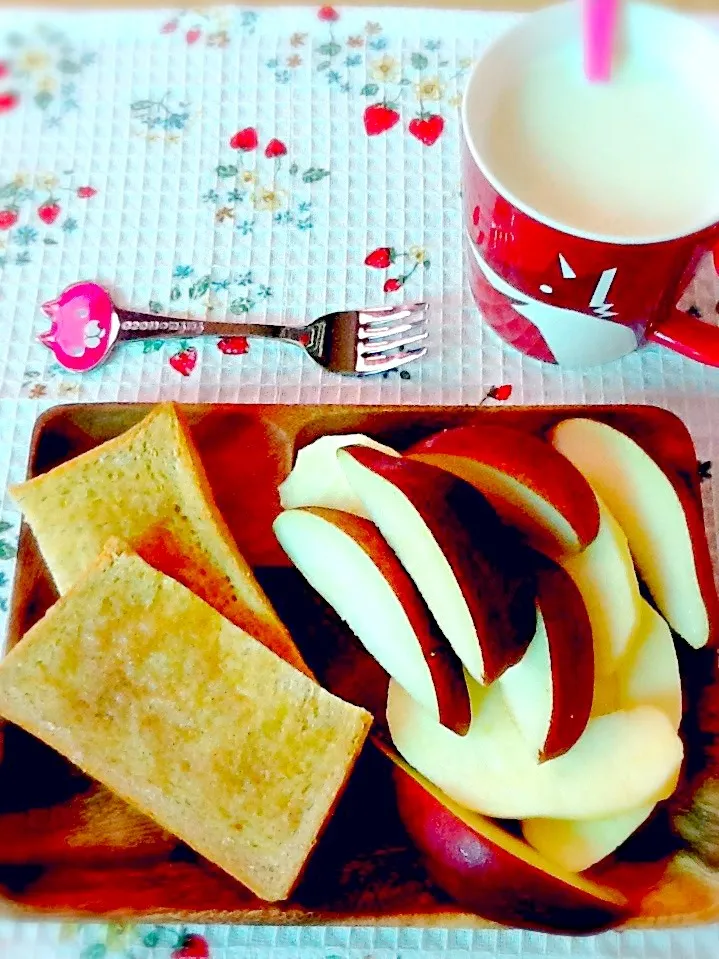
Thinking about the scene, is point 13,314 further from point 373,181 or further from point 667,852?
point 667,852

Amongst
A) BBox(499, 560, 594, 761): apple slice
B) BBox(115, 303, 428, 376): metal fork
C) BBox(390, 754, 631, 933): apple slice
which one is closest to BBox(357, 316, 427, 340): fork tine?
BBox(115, 303, 428, 376): metal fork

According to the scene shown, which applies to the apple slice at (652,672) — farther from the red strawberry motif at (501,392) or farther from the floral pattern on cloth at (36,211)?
the floral pattern on cloth at (36,211)

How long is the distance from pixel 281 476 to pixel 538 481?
0.24 meters

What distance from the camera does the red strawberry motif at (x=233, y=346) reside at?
912mm

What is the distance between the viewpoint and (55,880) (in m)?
0.70

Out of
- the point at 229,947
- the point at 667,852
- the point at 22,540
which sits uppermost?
the point at 22,540

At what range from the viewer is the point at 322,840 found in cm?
71

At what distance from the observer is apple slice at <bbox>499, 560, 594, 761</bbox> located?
64 cm

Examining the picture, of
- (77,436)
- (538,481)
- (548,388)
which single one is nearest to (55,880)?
(77,436)

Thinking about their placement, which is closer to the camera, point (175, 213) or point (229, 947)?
point (229, 947)

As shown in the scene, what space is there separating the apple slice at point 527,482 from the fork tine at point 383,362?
15 cm

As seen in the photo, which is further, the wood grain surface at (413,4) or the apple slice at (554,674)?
the wood grain surface at (413,4)

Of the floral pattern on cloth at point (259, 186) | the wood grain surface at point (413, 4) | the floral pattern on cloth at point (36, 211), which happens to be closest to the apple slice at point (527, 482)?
the floral pattern on cloth at point (259, 186)

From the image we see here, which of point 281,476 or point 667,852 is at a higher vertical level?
point 281,476
